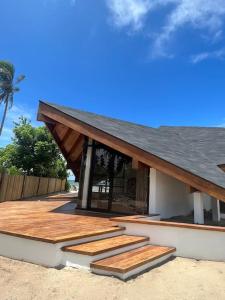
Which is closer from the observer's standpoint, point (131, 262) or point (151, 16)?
point (131, 262)

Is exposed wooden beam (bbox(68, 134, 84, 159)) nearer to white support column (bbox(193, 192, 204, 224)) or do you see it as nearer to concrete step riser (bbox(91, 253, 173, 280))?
white support column (bbox(193, 192, 204, 224))

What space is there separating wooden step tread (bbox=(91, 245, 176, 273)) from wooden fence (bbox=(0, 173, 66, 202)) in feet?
29.9

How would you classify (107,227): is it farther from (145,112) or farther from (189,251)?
(145,112)

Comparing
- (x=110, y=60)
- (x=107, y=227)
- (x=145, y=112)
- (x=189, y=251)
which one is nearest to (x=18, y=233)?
(x=107, y=227)

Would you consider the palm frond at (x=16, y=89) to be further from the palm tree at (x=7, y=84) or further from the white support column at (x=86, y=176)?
the white support column at (x=86, y=176)

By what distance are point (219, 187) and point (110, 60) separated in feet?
38.4

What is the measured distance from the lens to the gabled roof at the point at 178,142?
20.2ft

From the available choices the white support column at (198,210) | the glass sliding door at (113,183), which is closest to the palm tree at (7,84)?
the glass sliding door at (113,183)

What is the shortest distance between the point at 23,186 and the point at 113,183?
26.0 feet

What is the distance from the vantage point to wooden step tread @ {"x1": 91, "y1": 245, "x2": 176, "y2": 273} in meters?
3.46

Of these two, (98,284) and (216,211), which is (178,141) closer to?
(216,211)

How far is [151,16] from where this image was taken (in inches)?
407

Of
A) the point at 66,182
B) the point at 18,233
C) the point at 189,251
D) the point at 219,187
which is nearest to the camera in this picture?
the point at 18,233

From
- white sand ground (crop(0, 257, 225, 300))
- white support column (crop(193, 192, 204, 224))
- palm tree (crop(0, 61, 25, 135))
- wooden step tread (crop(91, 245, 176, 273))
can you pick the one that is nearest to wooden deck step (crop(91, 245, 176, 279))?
wooden step tread (crop(91, 245, 176, 273))
